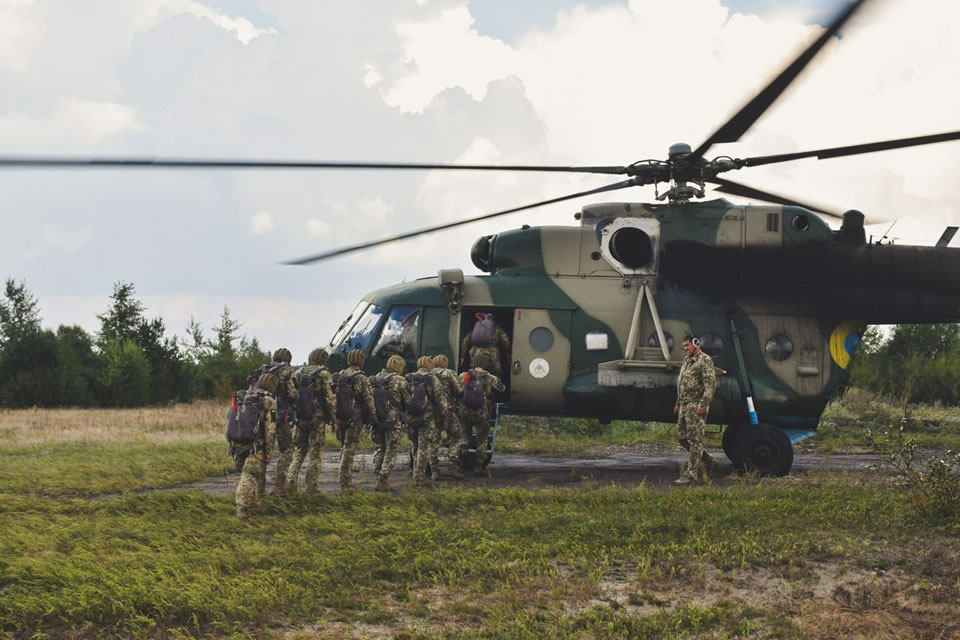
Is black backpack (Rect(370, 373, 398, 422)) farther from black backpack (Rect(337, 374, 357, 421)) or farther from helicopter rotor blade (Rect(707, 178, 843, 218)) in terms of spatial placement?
helicopter rotor blade (Rect(707, 178, 843, 218))

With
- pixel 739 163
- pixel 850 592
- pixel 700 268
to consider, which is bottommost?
pixel 850 592

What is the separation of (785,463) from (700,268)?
2.88 meters

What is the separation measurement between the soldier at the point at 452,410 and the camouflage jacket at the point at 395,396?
0.54m

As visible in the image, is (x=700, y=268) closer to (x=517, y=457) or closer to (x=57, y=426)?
(x=517, y=457)

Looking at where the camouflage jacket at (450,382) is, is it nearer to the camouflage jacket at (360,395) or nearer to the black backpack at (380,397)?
the black backpack at (380,397)

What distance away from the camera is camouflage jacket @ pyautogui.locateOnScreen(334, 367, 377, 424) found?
34.8 ft

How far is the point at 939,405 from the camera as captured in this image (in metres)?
25.1

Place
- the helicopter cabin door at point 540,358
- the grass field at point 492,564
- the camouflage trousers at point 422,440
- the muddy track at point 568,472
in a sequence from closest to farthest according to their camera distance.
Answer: the grass field at point 492,564, the camouflage trousers at point 422,440, the muddy track at point 568,472, the helicopter cabin door at point 540,358

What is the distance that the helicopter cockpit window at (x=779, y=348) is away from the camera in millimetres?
12094

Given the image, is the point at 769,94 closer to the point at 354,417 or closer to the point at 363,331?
the point at 354,417

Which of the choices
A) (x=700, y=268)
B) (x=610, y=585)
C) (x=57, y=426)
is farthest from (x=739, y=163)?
(x=57, y=426)

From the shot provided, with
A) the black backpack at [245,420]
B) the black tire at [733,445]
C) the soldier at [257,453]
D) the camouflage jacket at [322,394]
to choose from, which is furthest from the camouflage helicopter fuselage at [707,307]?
the black backpack at [245,420]

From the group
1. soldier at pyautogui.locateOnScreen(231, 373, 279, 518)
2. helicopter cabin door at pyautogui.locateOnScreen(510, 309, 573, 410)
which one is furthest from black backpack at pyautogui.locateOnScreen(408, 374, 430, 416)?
soldier at pyautogui.locateOnScreen(231, 373, 279, 518)

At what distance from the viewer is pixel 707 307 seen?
1219cm
